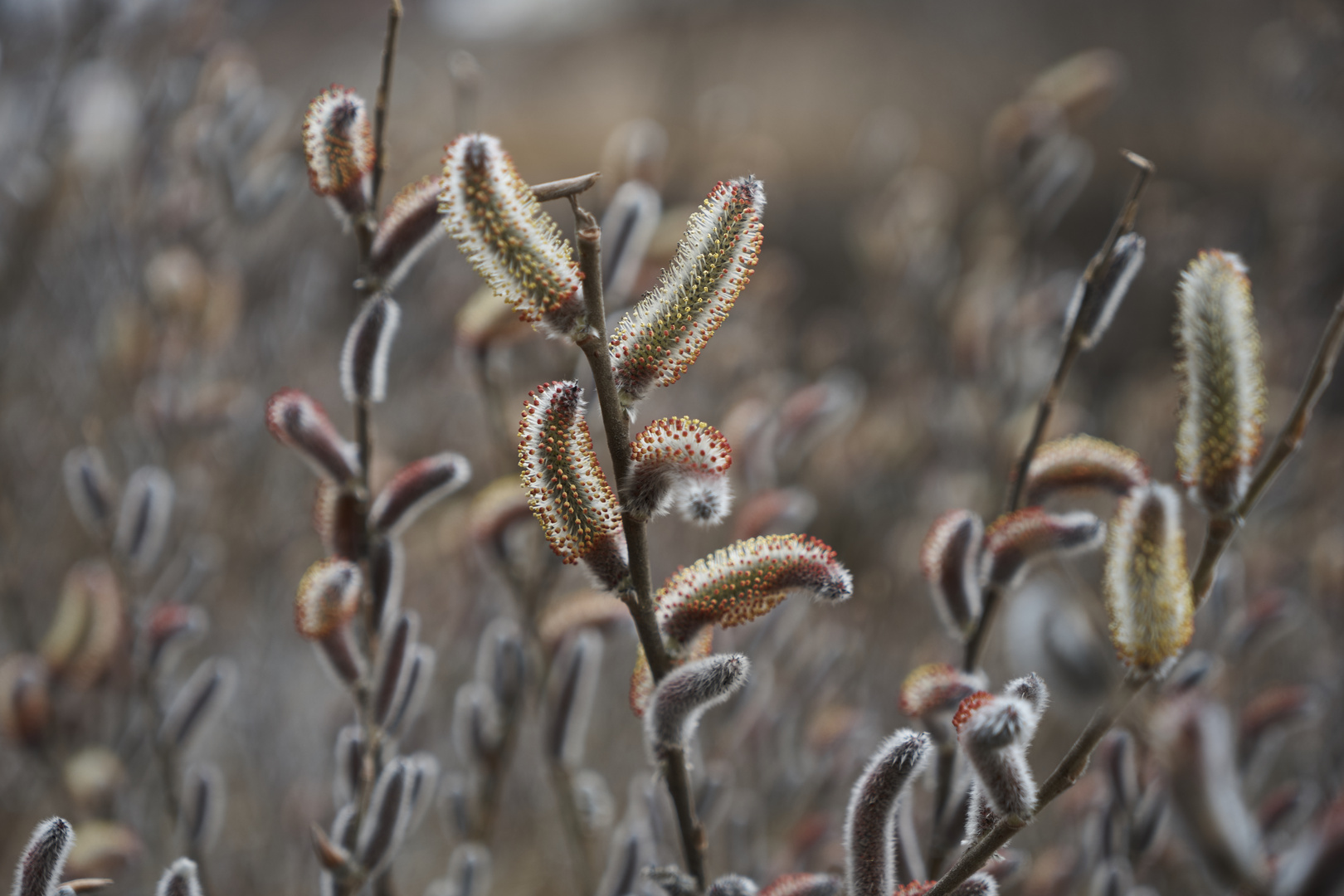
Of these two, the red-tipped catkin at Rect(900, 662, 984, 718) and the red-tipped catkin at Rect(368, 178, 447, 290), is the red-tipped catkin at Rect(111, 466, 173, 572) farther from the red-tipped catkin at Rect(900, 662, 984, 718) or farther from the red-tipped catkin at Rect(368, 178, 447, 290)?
the red-tipped catkin at Rect(900, 662, 984, 718)

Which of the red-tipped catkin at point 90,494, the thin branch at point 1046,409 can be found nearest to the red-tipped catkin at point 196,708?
the red-tipped catkin at point 90,494

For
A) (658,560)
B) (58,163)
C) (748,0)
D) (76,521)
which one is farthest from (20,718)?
(748,0)

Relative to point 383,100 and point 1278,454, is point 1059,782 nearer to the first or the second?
point 1278,454

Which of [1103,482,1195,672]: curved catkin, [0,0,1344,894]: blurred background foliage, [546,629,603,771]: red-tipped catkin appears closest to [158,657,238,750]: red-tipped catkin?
[0,0,1344,894]: blurred background foliage

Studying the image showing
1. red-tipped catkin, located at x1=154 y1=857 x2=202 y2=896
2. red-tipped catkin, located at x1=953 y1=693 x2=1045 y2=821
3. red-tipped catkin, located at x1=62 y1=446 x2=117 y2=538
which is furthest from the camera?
red-tipped catkin, located at x1=62 y1=446 x2=117 y2=538

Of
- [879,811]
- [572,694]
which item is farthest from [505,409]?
[879,811]

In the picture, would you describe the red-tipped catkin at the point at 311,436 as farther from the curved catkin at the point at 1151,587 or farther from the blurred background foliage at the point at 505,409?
the curved catkin at the point at 1151,587
